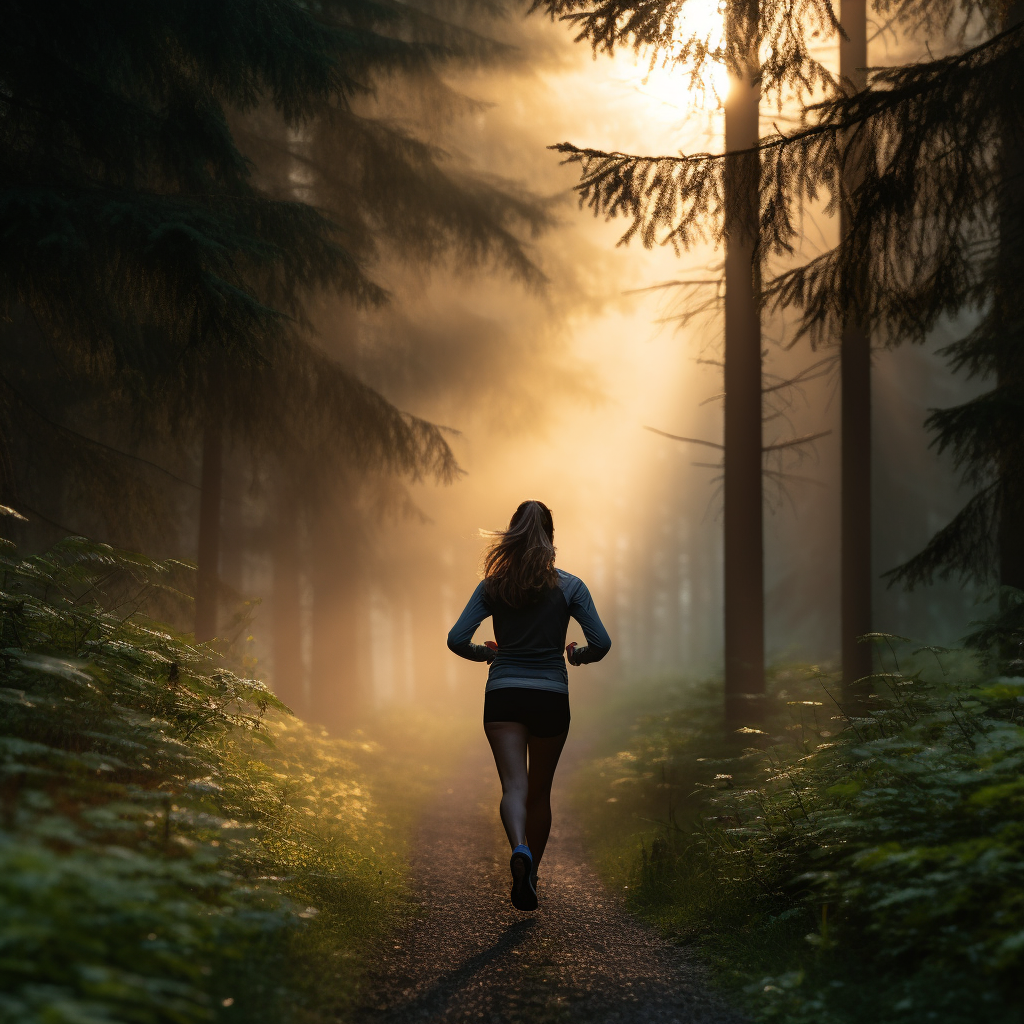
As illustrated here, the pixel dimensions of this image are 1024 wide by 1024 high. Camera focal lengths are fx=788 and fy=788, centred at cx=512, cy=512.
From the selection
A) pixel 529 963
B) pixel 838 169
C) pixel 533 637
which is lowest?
pixel 529 963

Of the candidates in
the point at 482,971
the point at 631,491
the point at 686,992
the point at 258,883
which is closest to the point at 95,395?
the point at 258,883

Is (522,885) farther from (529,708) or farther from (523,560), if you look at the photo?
(523,560)

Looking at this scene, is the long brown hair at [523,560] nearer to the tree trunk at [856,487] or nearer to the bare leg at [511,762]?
the bare leg at [511,762]

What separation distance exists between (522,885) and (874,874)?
179cm

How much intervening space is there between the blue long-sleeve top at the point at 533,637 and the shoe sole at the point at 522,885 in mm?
927

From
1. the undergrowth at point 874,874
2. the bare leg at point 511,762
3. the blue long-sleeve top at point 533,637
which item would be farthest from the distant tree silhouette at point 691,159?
the bare leg at point 511,762

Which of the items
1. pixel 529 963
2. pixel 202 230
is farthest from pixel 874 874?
pixel 202 230

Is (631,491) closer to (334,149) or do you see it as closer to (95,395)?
(334,149)

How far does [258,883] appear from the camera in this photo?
151 inches

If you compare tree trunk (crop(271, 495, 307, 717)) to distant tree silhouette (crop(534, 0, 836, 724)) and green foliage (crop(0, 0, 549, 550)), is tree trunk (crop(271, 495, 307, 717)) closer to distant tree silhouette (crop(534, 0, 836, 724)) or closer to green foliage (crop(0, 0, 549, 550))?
green foliage (crop(0, 0, 549, 550))

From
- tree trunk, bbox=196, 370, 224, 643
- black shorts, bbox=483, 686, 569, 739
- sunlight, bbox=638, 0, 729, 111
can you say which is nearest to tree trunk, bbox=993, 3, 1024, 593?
sunlight, bbox=638, 0, 729, 111

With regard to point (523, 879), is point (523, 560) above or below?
above

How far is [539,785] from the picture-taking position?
15.4ft

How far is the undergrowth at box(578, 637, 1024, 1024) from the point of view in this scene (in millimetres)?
2842
